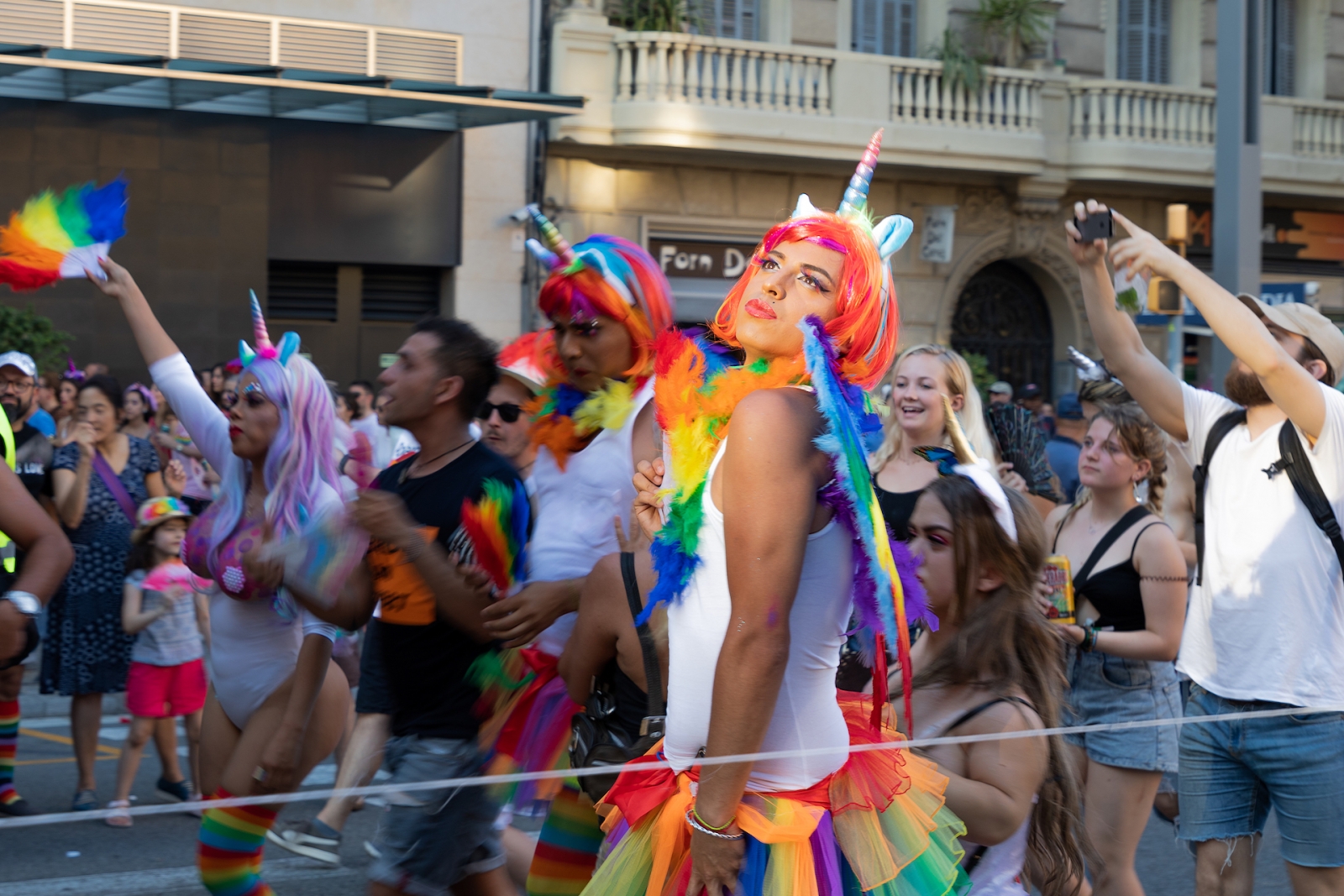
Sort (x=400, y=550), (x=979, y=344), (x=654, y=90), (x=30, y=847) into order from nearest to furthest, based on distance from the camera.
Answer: (x=400, y=550) < (x=30, y=847) < (x=654, y=90) < (x=979, y=344)

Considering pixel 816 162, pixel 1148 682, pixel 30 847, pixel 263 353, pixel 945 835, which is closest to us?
pixel 945 835

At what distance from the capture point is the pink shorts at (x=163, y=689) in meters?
6.21

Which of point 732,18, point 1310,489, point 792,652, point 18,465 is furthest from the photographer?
point 732,18

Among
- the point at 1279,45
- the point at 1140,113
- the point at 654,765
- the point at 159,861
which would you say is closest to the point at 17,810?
the point at 159,861

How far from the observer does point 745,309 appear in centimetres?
263

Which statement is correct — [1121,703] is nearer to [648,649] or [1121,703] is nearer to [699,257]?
[648,649]

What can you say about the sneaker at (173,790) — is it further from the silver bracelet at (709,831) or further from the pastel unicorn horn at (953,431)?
the silver bracelet at (709,831)

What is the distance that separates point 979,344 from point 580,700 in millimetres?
16374

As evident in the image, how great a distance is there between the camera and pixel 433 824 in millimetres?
3387

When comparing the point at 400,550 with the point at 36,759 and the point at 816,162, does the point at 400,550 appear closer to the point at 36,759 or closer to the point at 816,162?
the point at 36,759

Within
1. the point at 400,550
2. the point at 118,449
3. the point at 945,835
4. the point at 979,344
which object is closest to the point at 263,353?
the point at 400,550

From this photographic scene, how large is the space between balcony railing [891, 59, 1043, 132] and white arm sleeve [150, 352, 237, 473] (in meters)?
13.9

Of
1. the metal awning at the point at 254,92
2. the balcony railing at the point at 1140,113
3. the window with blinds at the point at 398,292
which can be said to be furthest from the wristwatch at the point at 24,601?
the balcony railing at the point at 1140,113

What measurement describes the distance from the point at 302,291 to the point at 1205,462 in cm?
1277
